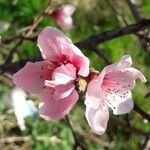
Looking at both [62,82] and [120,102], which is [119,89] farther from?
[62,82]

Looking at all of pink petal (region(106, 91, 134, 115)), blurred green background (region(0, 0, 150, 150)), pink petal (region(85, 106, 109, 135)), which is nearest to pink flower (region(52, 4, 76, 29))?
blurred green background (region(0, 0, 150, 150))

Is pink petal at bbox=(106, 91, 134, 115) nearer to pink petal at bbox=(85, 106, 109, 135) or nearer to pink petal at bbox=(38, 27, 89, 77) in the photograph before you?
pink petal at bbox=(85, 106, 109, 135)

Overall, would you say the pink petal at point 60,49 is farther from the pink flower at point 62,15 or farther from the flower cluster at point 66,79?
the pink flower at point 62,15

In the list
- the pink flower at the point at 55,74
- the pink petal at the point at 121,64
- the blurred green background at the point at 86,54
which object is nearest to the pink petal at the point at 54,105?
the pink flower at the point at 55,74

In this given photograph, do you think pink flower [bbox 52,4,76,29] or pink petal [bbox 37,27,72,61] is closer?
pink petal [bbox 37,27,72,61]

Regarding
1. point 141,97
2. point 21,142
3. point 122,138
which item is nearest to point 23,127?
point 21,142
